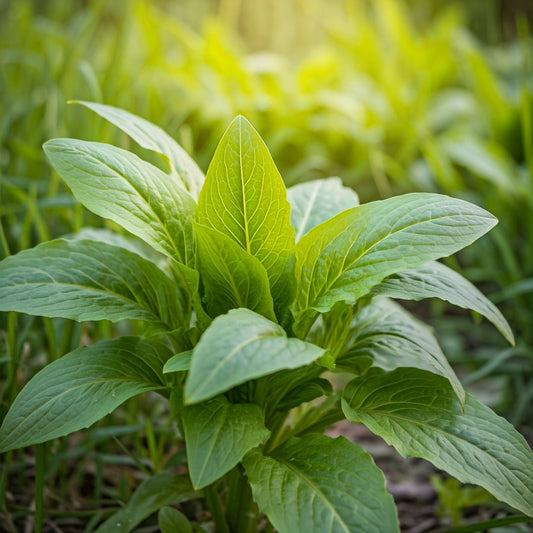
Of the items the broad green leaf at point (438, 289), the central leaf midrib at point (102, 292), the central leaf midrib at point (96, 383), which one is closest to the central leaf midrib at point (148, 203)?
the central leaf midrib at point (102, 292)

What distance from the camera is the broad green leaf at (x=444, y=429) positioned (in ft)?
2.78

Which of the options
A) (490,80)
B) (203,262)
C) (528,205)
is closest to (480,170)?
(528,205)

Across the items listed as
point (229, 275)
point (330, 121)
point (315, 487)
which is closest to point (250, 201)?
point (229, 275)

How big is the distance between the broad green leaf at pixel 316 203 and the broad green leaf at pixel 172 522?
0.56 meters

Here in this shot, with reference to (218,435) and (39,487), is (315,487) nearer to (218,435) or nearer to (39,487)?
(218,435)

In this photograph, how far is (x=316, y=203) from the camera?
47.5 inches

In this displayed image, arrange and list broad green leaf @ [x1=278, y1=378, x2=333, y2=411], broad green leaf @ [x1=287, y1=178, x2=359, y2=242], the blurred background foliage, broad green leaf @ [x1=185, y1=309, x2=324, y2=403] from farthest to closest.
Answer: the blurred background foliage, broad green leaf @ [x1=287, y1=178, x2=359, y2=242], broad green leaf @ [x1=278, y1=378, x2=333, y2=411], broad green leaf @ [x1=185, y1=309, x2=324, y2=403]

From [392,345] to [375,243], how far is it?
0.68 ft

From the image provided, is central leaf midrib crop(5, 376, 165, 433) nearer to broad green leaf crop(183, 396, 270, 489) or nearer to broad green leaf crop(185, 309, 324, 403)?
broad green leaf crop(183, 396, 270, 489)

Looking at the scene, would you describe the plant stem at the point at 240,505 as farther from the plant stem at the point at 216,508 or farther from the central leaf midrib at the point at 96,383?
the central leaf midrib at the point at 96,383

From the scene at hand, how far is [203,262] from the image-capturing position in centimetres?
97

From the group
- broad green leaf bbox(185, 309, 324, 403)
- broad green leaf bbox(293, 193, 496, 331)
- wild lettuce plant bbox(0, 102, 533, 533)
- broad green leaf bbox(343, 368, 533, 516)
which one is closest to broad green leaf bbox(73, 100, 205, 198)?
wild lettuce plant bbox(0, 102, 533, 533)

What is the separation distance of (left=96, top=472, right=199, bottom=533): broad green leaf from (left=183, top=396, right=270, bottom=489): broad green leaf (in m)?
0.23

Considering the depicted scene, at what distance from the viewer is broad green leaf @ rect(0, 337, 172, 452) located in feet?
2.76
